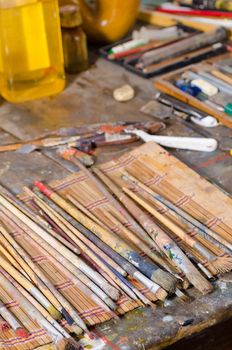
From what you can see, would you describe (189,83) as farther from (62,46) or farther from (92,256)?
(92,256)

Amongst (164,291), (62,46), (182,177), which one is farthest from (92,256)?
Answer: (62,46)

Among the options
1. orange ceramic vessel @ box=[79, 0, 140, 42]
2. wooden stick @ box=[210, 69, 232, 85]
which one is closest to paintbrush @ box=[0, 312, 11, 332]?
wooden stick @ box=[210, 69, 232, 85]

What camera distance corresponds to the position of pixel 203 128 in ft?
3.83

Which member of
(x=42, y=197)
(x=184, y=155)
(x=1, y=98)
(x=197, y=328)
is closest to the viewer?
(x=197, y=328)

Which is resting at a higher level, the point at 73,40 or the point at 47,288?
the point at 73,40

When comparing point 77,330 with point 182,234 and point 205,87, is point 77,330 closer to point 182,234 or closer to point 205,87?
point 182,234

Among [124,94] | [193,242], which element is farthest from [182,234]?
[124,94]

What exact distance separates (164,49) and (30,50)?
32 cm

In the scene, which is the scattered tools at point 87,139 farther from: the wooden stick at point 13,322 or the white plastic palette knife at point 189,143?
the wooden stick at point 13,322

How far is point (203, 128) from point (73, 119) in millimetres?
254

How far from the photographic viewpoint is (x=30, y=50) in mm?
1276

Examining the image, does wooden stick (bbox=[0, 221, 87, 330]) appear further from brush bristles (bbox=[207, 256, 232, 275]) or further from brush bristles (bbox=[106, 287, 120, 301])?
brush bristles (bbox=[207, 256, 232, 275])

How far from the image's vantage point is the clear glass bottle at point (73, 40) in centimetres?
133

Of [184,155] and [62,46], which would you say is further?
[62,46]
